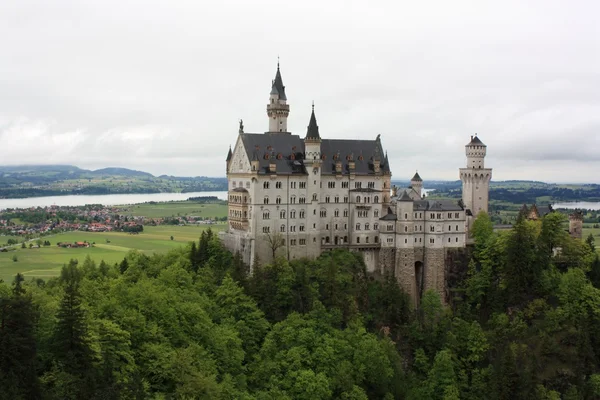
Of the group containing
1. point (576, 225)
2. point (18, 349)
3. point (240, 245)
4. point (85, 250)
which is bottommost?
point (85, 250)

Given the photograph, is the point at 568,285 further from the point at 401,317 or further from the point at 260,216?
the point at 260,216

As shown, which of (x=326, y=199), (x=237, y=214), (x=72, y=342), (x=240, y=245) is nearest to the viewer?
(x=72, y=342)

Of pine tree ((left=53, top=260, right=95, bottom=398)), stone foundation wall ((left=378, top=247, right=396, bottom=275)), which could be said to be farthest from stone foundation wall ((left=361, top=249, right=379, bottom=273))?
pine tree ((left=53, top=260, right=95, bottom=398))

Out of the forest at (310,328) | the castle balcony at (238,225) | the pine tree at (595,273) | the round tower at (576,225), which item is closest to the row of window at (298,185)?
the castle balcony at (238,225)

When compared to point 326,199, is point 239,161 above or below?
above

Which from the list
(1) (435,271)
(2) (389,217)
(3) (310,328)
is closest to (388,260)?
(2) (389,217)

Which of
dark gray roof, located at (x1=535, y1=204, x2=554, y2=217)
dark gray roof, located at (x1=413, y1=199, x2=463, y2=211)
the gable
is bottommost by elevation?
dark gray roof, located at (x1=535, y1=204, x2=554, y2=217)

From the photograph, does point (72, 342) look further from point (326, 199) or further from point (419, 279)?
point (419, 279)

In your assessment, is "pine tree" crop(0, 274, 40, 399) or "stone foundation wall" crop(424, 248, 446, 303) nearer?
"pine tree" crop(0, 274, 40, 399)

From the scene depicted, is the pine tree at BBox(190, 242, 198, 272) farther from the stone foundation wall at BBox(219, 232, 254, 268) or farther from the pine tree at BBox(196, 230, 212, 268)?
the stone foundation wall at BBox(219, 232, 254, 268)
